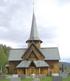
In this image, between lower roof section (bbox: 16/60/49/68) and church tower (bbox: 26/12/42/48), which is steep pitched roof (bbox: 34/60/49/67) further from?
church tower (bbox: 26/12/42/48)

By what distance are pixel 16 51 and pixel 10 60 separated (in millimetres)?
4018

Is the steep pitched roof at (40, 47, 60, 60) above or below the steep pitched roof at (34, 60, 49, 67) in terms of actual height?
above

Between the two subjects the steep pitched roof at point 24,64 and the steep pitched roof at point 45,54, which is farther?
the steep pitched roof at point 45,54

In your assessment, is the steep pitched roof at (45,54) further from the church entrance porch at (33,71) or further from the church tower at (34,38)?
the church entrance porch at (33,71)

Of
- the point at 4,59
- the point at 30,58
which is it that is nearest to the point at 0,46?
the point at 4,59

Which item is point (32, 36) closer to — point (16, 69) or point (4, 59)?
point (16, 69)

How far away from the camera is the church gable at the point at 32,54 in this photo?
6669cm

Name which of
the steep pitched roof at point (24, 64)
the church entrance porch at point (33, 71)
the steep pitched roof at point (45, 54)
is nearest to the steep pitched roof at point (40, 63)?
the church entrance porch at point (33, 71)

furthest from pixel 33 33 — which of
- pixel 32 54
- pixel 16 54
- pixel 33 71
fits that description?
pixel 33 71

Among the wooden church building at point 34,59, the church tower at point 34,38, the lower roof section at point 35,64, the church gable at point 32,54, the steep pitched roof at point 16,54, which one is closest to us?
the lower roof section at point 35,64

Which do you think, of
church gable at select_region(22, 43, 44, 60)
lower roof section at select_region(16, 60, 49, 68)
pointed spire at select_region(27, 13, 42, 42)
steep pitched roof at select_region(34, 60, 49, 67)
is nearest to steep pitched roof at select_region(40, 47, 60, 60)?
church gable at select_region(22, 43, 44, 60)

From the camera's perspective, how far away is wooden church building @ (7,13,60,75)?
64.1 m

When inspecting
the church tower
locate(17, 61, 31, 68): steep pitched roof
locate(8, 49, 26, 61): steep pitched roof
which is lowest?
locate(17, 61, 31, 68): steep pitched roof

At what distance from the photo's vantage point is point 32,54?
221 feet
